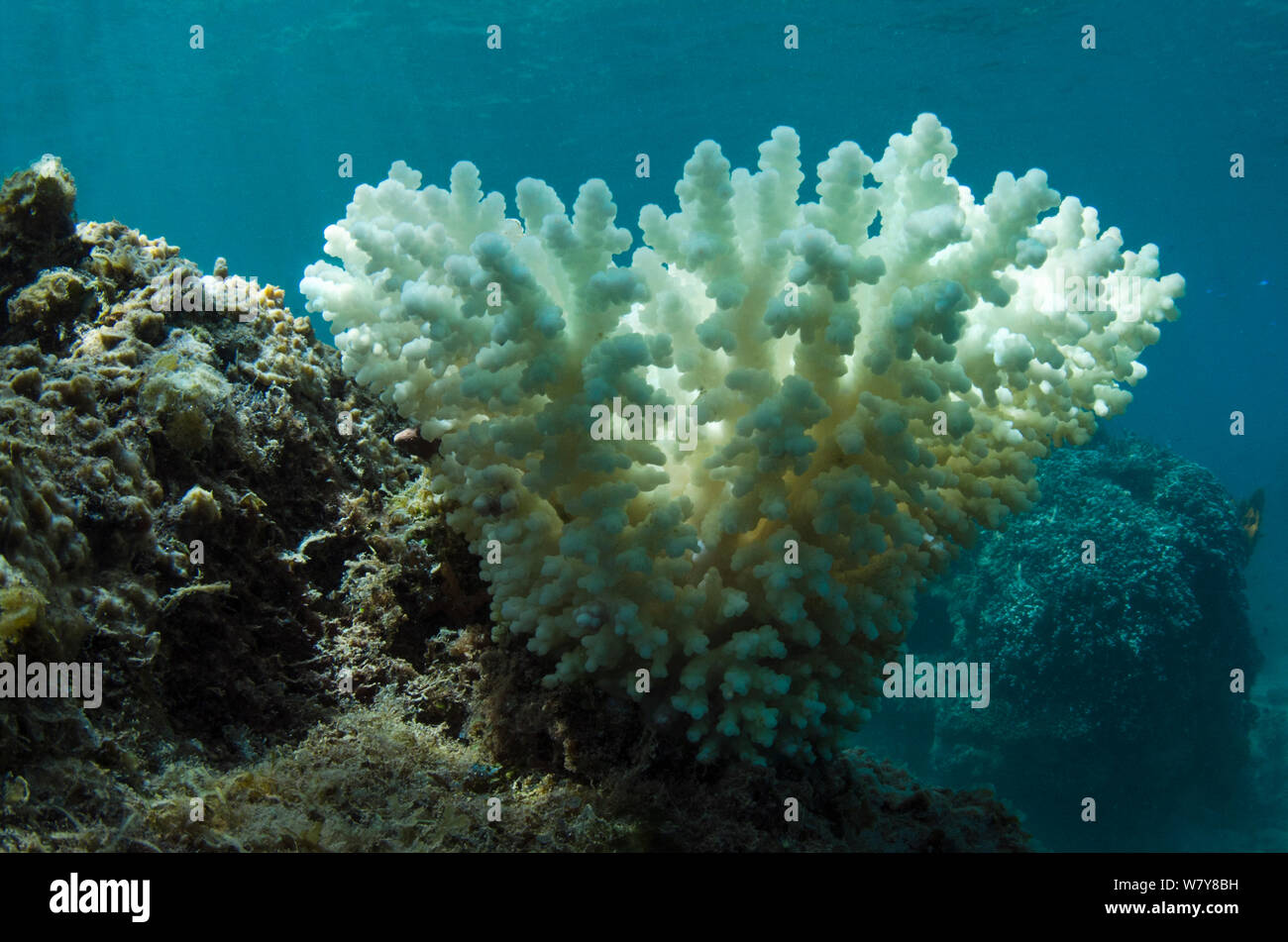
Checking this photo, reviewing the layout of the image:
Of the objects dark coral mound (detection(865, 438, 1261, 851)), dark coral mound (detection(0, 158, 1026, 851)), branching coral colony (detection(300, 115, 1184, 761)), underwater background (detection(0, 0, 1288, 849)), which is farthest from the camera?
underwater background (detection(0, 0, 1288, 849))

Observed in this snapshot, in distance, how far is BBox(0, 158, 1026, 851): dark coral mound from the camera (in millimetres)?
1962

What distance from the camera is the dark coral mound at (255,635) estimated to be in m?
1.96

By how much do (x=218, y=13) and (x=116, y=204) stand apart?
188 ft

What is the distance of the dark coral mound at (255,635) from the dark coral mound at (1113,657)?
1235cm

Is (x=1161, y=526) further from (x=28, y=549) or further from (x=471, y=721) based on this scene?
(x=28, y=549)

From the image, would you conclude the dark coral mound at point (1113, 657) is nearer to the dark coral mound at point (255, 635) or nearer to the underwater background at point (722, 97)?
the underwater background at point (722, 97)

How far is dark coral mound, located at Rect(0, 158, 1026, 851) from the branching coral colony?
0.92 ft

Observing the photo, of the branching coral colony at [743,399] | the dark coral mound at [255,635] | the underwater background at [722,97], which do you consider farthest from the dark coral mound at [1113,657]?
the branching coral colony at [743,399]

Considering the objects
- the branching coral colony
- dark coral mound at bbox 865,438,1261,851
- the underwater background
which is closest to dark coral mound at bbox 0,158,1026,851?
the branching coral colony

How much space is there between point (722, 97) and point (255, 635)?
45.9 m

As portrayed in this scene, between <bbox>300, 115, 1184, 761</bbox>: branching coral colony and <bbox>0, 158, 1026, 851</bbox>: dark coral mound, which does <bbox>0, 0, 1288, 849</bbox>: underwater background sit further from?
<bbox>0, 158, 1026, 851</bbox>: dark coral mound

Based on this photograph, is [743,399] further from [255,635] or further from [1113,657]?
[1113,657]
